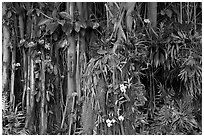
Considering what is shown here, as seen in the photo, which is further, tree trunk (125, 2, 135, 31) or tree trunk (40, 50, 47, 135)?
tree trunk (40, 50, 47, 135)

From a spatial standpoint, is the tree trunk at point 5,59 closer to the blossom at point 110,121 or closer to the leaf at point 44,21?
the leaf at point 44,21

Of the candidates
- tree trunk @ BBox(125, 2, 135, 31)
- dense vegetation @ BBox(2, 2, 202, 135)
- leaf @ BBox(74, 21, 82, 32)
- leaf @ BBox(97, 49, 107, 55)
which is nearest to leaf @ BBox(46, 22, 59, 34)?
dense vegetation @ BBox(2, 2, 202, 135)

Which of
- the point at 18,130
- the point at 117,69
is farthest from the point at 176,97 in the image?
the point at 18,130

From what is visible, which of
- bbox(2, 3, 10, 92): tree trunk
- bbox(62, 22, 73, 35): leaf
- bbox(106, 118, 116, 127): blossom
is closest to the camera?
bbox(106, 118, 116, 127): blossom

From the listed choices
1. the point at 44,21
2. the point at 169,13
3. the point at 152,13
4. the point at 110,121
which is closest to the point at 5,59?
the point at 44,21

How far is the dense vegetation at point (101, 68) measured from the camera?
194 cm

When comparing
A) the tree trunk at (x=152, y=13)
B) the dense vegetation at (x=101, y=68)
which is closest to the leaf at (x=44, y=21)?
the dense vegetation at (x=101, y=68)

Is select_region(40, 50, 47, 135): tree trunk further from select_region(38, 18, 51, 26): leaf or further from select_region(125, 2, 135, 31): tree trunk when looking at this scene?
select_region(125, 2, 135, 31): tree trunk

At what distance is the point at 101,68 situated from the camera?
1.91 m

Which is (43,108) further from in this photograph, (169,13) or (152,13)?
(169,13)

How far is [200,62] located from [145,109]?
51 cm

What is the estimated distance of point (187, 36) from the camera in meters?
2.11

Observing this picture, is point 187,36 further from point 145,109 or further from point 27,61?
point 27,61

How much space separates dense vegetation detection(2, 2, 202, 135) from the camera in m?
1.94
